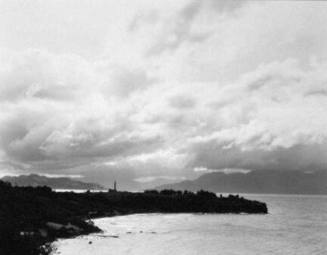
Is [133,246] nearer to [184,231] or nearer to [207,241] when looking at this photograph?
[207,241]

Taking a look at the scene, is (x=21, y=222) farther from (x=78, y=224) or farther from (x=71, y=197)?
(x=71, y=197)

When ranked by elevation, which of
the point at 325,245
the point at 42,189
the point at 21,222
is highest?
the point at 42,189

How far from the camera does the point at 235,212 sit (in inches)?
7028

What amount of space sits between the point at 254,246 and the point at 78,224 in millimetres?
33226

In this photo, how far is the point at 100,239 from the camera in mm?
72188

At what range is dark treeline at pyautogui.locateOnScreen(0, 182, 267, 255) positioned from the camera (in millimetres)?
54022

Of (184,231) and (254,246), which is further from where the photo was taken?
(184,231)

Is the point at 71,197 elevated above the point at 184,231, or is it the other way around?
the point at 71,197

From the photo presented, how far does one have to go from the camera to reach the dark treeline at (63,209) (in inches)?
2127

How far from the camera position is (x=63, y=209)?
344ft

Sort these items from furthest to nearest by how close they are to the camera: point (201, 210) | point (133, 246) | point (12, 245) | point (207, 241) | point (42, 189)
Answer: point (201, 210)
point (42, 189)
point (207, 241)
point (133, 246)
point (12, 245)

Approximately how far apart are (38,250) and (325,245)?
55721 millimetres

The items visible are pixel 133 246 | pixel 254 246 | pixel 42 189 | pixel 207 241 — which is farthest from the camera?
pixel 42 189

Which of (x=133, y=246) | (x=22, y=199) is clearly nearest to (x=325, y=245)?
(x=133, y=246)
